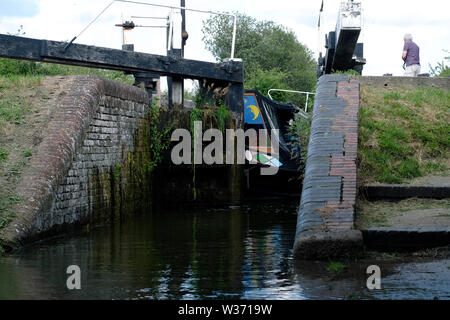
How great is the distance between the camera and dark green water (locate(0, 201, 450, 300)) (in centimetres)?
507

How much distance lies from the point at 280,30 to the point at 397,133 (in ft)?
125

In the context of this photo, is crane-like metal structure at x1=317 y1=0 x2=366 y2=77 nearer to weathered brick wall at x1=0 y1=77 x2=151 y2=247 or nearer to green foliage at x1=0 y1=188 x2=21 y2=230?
weathered brick wall at x1=0 y1=77 x2=151 y2=247

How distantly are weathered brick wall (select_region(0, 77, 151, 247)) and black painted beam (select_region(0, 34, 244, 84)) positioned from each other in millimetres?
668

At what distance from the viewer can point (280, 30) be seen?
45.1m

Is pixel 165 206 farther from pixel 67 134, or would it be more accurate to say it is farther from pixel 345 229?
pixel 345 229

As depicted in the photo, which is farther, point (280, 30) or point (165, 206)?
point (280, 30)

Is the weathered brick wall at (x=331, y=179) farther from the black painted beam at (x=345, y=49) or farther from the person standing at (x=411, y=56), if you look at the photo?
the person standing at (x=411, y=56)

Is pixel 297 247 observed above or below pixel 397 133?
below

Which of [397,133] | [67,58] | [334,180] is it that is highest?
[67,58]

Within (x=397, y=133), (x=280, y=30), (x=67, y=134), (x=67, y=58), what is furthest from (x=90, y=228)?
(x=280, y=30)

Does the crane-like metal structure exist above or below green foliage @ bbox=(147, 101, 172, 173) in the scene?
above

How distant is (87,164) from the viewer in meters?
10.6

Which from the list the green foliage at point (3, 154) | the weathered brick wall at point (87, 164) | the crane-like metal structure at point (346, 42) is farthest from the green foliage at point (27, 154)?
the crane-like metal structure at point (346, 42)

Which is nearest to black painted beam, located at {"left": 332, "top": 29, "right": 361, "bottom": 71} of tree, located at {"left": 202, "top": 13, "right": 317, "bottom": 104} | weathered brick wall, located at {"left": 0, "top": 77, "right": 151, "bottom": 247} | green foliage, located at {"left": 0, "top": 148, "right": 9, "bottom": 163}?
weathered brick wall, located at {"left": 0, "top": 77, "right": 151, "bottom": 247}
